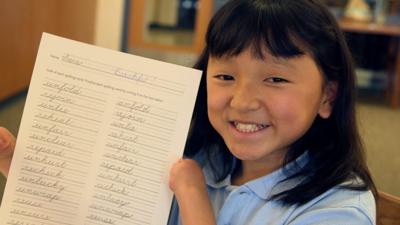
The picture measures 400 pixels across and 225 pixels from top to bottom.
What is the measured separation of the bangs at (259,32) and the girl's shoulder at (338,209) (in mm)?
226

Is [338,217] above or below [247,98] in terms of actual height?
below

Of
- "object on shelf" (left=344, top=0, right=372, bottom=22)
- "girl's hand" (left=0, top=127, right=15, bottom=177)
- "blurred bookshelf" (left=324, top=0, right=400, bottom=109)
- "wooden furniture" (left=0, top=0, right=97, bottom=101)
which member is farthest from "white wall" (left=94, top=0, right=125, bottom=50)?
"girl's hand" (left=0, top=127, right=15, bottom=177)

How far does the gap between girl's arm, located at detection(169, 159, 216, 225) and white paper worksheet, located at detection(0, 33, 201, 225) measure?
0.02 m

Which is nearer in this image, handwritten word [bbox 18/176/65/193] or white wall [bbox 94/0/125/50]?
handwritten word [bbox 18/176/65/193]

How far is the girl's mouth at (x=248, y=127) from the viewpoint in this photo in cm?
88

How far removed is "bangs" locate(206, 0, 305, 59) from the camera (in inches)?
33.9

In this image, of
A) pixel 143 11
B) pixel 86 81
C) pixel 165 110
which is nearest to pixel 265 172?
pixel 165 110

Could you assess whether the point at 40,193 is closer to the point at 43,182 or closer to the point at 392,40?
the point at 43,182

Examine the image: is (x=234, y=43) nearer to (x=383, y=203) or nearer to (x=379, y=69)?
(x=383, y=203)

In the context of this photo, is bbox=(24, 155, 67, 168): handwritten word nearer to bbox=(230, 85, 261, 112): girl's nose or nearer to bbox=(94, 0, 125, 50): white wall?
bbox=(230, 85, 261, 112): girl's nose

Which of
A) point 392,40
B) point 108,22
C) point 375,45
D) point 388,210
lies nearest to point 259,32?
point 388,210

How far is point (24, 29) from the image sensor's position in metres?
3.52

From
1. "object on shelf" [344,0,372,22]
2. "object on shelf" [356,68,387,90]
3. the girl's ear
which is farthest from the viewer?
"object on shelf" [356,68,387,90]

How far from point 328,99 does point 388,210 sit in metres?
0.22
